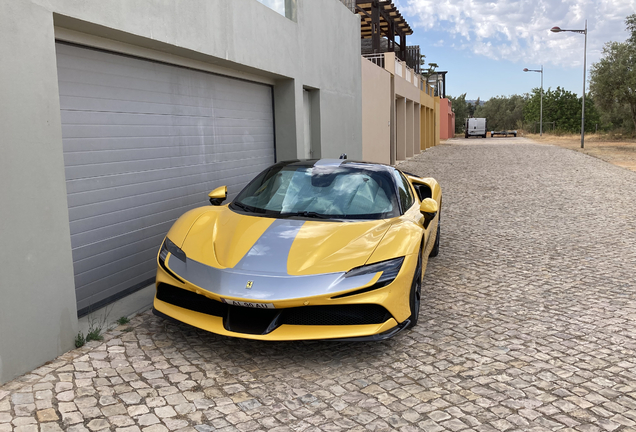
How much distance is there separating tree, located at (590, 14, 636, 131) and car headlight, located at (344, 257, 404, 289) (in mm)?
37241

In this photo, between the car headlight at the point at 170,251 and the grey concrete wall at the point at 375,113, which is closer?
the car headlight at the point at 170,251

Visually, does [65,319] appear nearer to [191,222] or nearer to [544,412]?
[191,222]

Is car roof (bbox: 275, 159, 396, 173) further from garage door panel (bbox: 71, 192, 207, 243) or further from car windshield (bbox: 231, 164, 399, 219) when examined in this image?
garage door panel (bbox: 71, 192, 207, 243)

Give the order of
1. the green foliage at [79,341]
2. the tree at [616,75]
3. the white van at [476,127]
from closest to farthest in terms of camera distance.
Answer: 1. the green foliage at [79,341]
2. the tree at [616,75]
3. the white van at [476,127]

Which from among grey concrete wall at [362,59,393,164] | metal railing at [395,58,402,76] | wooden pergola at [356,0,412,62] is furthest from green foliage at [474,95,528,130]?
grey concrete wall at [362,59,393,164]

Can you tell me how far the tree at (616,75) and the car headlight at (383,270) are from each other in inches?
1466

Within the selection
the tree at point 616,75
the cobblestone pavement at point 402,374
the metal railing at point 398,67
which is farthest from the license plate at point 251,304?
the tree at point 616,75

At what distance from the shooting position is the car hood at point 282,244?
3709mm

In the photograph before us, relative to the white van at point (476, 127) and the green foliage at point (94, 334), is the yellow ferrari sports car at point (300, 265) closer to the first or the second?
the green foliage at point (94, 334)

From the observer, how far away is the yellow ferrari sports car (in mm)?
3543

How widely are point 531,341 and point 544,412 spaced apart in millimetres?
1124

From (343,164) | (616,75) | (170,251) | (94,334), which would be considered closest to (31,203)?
(170,251)

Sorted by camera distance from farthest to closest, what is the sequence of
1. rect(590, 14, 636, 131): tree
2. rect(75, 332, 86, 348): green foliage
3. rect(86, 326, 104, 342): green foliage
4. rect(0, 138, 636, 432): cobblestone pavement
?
rect(590, 14, 636, 131): tree → rect(86, 326, 104, 342): green foliage → rect(75, 332, 86, 348): green foliage → rect(0, 138, 636, 432): cobblestone pavement

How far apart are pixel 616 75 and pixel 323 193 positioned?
128 ft
